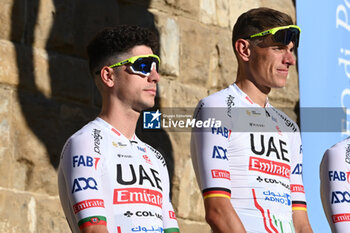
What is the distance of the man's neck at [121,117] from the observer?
5.21 metres

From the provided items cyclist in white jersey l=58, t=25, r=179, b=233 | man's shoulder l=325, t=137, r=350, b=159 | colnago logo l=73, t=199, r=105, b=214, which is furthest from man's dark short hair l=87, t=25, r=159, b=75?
man's shoulder l=325, t=137, r=350, b=159

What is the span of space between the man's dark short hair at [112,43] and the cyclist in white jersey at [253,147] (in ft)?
2.01

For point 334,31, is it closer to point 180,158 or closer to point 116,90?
point 180,158

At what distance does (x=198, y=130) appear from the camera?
18.2 ft

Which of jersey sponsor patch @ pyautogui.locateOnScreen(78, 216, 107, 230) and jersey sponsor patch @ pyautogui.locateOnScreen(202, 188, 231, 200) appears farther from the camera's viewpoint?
jersey sponsor patch @ pyautogui.locateOnScreen(202, 188, 231, 200)

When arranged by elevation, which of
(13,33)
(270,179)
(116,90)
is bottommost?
(270,179)

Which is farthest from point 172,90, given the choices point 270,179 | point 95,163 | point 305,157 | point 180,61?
point 95,163

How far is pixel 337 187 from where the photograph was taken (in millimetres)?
6023

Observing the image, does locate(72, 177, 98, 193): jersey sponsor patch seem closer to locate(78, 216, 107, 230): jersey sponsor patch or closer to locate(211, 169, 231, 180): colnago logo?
locate(78, 216, 107, 230): jersey sponsor patch

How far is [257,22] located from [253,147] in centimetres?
82

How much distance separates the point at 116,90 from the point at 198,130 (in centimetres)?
61

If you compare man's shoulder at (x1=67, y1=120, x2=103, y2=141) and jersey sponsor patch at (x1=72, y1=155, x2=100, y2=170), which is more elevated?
man's shoulder at (x1=67, y1=120, x2=103, y2=141)

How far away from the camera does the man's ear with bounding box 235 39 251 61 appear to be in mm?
5844

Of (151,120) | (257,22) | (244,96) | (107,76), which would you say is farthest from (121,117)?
(151,120)
